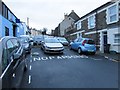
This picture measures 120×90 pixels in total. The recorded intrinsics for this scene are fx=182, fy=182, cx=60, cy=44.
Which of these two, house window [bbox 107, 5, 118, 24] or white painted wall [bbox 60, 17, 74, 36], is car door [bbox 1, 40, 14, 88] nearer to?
house window [bbox 107, 5, 118, 24]

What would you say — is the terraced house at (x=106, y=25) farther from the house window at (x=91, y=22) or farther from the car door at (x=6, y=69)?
the car door at (x=6, y=69)

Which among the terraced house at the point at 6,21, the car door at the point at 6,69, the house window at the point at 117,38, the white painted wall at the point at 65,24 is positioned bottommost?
the car door at the point at 6,69

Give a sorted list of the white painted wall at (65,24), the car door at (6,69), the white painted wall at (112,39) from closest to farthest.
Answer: the car door at (6,69) → the white painted wall at (112,39) → the white painted wall at (65,24)

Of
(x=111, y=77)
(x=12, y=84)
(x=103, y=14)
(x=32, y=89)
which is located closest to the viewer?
(x=12, y=84)

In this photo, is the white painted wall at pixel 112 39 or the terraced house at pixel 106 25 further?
the terraced house at pixel 106 25

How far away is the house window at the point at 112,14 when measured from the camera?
1862cm

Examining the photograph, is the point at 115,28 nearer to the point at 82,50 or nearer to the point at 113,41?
the point at 113,41

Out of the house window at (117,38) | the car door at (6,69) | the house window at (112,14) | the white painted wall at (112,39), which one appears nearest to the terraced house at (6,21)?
the white painted wall at (112,39)

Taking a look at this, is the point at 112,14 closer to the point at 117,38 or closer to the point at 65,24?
the point at 117,38

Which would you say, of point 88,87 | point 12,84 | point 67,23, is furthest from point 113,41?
point 67,23

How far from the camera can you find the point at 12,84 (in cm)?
450

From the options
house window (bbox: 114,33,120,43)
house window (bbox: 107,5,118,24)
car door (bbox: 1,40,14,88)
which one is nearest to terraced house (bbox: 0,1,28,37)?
house window (bbox: 114,33,120,43)

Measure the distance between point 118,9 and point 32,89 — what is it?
46.9ft

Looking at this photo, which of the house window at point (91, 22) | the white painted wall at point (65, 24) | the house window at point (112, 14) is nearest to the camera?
the house window at point (112, 14)
